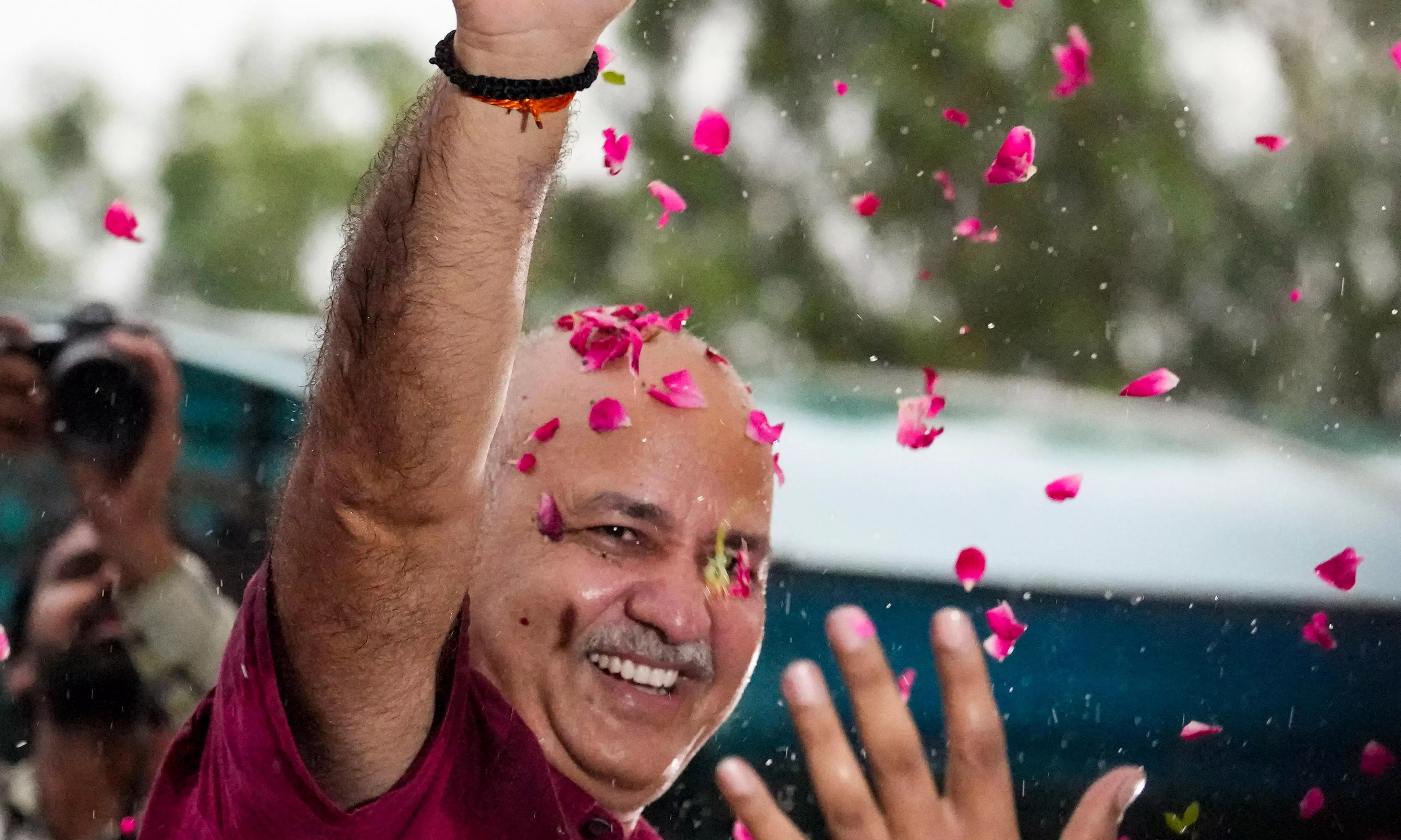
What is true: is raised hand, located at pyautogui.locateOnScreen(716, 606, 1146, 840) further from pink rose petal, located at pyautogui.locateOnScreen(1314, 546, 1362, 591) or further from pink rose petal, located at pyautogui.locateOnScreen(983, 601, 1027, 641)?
pink rose petal, located at pyautogui.locateOnScreen(1314, 546, 1362, 591)

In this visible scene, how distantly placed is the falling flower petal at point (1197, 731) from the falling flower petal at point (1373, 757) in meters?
0.51

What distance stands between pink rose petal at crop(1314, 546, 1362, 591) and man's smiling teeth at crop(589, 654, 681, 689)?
4.75 ft

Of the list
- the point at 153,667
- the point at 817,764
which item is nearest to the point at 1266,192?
the point at 153,667

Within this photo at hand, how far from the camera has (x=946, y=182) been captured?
23.0 ft

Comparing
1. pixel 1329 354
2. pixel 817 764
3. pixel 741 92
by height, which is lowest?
pixel 1329 354

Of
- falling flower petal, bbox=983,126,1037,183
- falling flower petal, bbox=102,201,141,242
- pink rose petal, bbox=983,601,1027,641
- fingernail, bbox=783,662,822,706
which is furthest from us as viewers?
pink rose petal, bbox=983,601,1027,641

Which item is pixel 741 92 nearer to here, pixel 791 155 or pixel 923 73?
pixel 791 155

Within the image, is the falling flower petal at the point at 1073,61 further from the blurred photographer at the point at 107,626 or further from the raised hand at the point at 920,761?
the blurred photographer at the point at 107,626

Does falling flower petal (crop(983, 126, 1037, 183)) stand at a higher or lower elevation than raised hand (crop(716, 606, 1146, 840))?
higher

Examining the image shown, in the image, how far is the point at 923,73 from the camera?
754 cm

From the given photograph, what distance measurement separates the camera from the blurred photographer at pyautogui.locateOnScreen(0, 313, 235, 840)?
2547mm

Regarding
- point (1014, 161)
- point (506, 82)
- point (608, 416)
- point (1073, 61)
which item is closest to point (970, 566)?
point (1014, 161)

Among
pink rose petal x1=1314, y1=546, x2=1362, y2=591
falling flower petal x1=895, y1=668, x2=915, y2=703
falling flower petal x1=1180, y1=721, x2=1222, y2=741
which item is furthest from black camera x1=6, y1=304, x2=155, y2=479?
pink rose petal x1=1314, y1=546, x2=1362, y2=591

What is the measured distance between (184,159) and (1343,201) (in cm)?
642
